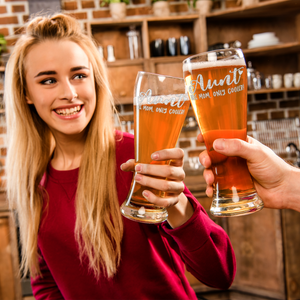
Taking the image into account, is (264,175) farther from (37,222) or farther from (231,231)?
(231,231)

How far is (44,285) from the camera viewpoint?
1.22m

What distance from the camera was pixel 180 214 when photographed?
84 cm

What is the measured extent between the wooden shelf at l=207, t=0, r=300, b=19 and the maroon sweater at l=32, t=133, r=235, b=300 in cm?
211

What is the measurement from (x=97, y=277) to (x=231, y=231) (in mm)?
1656

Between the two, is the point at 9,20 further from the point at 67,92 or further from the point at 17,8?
the point at 67,92

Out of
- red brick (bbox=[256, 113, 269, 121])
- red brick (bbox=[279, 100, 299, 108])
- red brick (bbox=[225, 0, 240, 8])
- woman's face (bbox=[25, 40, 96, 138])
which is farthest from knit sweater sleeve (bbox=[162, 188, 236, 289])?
red brick (bbox=[225, 0, 240, 8])

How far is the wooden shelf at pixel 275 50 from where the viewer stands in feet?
8.76

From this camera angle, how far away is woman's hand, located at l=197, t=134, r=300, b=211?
596 millimetres

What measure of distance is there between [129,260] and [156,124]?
22.9 inches

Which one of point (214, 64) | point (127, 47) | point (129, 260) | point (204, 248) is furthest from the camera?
point (127, 47)

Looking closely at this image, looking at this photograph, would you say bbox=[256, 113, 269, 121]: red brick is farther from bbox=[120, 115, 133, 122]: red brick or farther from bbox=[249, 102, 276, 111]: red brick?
bbox=[120, 115, 133, 122]: red brick

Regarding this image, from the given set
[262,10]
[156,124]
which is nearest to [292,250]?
[262,10]

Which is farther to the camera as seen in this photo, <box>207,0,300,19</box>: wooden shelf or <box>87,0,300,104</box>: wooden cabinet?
<box>87,0,300,104</box>: wooden cabinet

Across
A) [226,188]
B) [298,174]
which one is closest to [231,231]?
[298,174]
